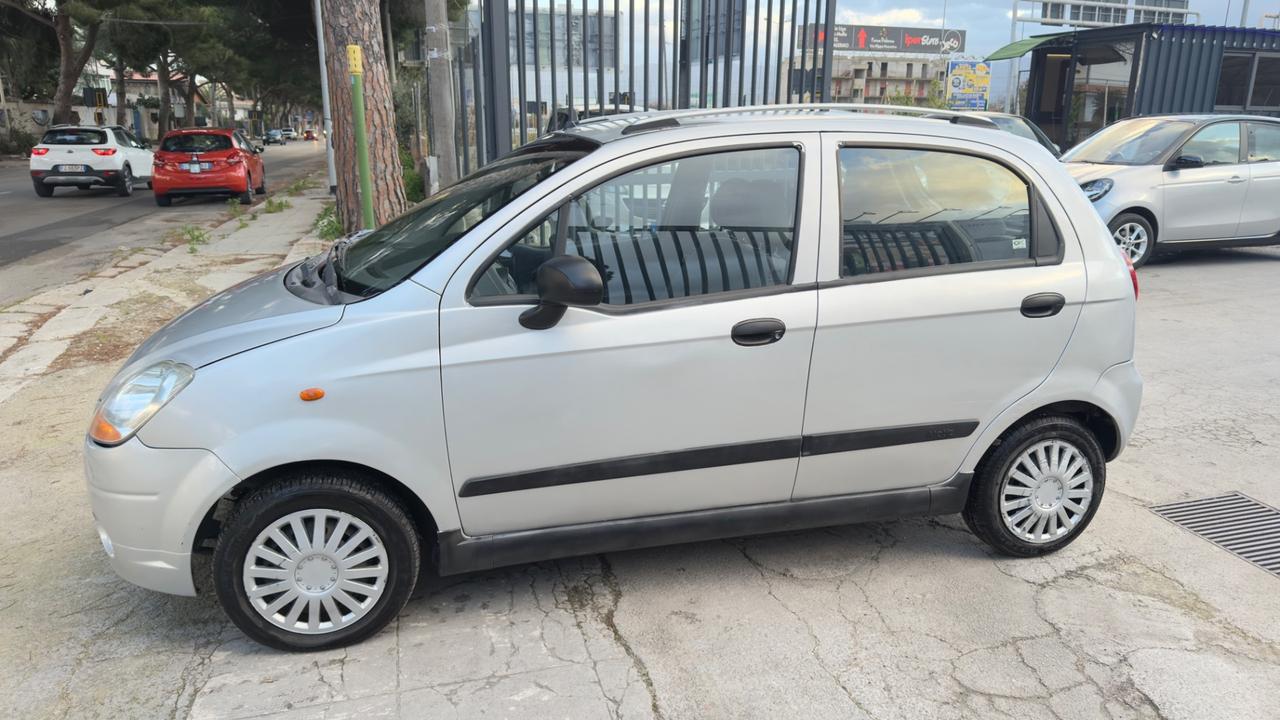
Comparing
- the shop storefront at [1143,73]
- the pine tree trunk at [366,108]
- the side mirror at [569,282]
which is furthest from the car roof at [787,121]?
the shop storefront at [1143,73]

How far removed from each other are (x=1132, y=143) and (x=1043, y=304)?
26.0 ft

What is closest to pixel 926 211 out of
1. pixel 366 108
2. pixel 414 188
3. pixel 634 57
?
pixel 634 57

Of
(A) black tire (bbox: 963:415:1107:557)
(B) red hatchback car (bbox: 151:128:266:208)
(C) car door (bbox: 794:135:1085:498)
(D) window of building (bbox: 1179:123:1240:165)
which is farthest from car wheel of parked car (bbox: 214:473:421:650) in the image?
(B) red hatchback car (bbox: 151:128:266:208)

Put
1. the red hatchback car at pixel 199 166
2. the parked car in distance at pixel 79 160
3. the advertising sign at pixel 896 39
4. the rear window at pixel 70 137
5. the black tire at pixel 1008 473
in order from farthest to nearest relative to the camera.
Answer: the advertising sign at pixel 896 39 → the rear window at pixel 70 137 → the parked car in distance at pixel 79 160 → the red hatchback car at pixel 199 166 → the black tire at pixel 1008 473

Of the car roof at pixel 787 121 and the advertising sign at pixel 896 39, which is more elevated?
the advertising sign at pixel 896 39

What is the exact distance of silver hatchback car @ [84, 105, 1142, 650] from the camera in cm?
289

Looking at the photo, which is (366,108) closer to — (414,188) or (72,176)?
(414,188)

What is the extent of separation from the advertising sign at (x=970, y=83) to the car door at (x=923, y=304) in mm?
26673

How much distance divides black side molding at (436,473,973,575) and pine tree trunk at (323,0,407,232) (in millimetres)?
7792

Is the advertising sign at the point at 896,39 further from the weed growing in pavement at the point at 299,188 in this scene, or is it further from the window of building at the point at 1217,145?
the window of building at the point at 1217,145

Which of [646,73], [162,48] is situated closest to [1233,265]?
[646,73]

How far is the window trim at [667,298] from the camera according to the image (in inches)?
118

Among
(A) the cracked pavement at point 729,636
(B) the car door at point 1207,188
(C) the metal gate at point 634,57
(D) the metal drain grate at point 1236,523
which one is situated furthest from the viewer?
(B) the car door at point 1207,188

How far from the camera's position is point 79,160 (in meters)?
19.6
